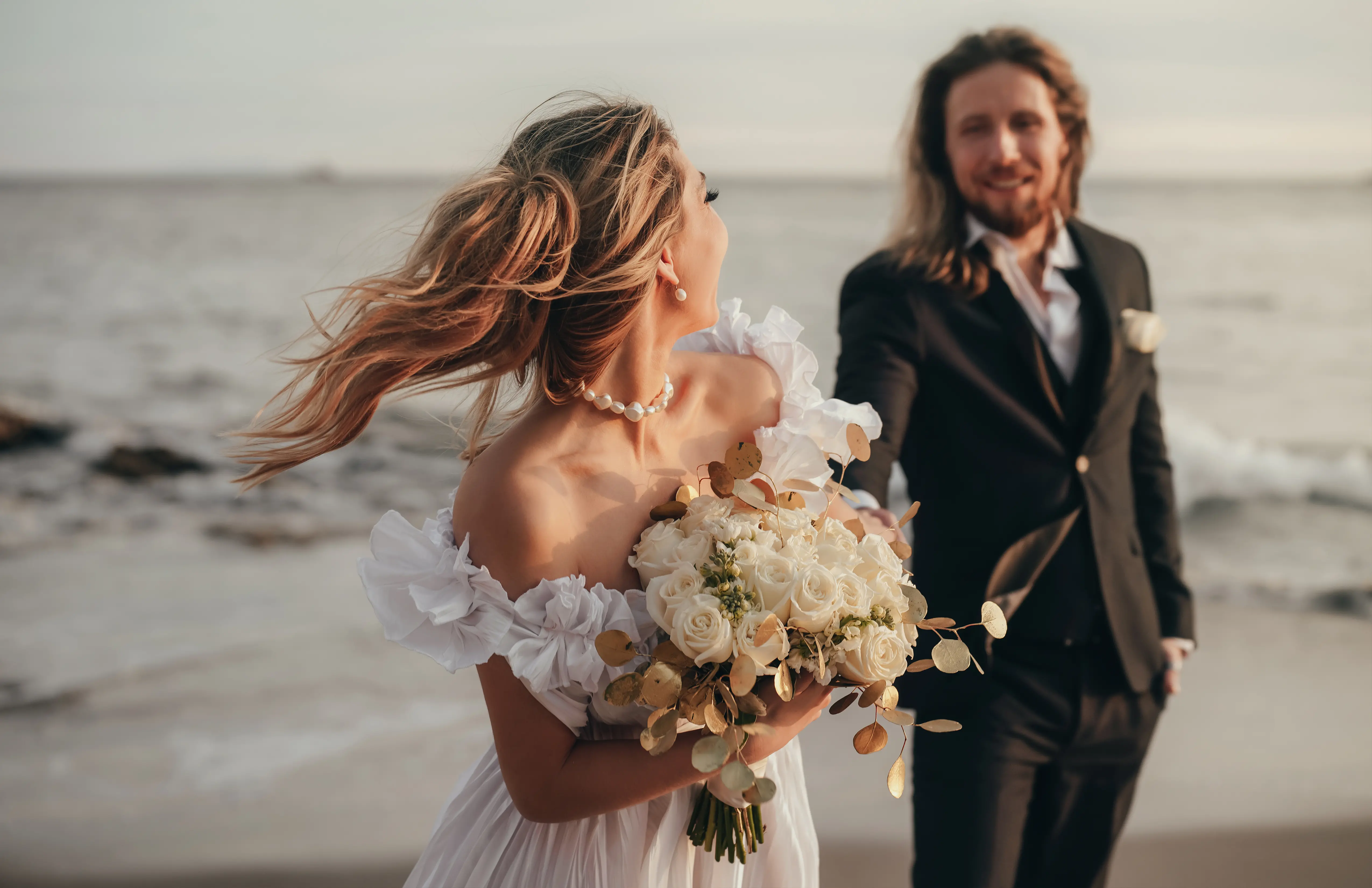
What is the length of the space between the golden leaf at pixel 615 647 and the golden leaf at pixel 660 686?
6cm

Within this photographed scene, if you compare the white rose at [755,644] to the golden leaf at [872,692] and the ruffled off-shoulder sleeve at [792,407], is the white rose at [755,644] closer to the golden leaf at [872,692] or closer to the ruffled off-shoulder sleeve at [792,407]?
the golden leaf at [872,692]

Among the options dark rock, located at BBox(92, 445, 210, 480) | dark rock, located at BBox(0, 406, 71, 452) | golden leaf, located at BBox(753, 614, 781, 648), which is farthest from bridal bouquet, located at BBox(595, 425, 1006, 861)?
dark rock, located at BBox(0, 406, 71, 452)

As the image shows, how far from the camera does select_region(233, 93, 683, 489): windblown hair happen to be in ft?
4.25

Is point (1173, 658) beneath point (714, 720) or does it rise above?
beneath

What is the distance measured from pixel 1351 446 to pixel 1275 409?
0.87 metres

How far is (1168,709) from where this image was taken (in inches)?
217

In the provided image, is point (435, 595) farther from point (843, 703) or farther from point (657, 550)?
point (843, 703)

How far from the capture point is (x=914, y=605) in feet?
4.42

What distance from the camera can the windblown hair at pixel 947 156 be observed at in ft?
7.72

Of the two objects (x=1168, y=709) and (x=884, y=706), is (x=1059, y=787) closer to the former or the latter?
(x=884, y=706)

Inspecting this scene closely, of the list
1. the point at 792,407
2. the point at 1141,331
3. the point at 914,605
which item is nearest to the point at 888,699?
the point at 914,605

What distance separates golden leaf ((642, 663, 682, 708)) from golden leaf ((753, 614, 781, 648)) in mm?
110

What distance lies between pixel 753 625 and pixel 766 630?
0.03m

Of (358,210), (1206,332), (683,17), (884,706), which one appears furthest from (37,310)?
(1206,332)
